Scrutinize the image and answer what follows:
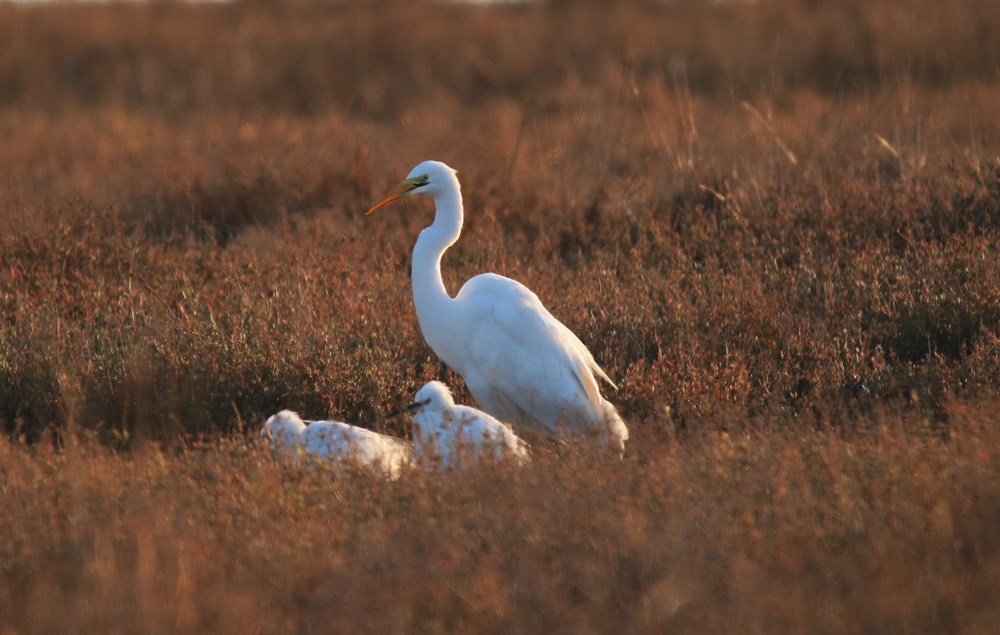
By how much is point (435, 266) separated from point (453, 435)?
121 cm

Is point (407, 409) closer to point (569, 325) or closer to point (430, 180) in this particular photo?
point (430, 180)

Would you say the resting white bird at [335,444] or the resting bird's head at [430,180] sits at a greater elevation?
the resting bird's head at [430,180]

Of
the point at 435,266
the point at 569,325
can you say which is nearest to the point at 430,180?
the point at 435,266

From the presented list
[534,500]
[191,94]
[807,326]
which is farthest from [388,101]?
[534,500]

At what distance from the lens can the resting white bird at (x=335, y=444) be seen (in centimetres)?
449

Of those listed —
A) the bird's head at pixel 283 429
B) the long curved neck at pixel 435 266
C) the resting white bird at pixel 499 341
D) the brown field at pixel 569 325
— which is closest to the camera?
the brown field at pixel 569 325

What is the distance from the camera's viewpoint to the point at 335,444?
459 centimetres

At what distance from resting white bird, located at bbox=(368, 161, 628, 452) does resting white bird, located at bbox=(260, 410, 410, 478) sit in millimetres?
673

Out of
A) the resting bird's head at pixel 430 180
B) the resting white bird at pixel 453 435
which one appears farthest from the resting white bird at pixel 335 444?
the resting bird's head at pixel 430 180

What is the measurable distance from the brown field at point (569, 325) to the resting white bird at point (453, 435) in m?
0.14

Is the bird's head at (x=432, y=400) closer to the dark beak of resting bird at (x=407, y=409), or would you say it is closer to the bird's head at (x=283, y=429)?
the dark beak of resting bird at (x=407, y=409)

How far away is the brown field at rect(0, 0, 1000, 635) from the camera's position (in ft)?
11.3

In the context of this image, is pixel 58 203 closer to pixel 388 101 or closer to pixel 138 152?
pixel 138 152

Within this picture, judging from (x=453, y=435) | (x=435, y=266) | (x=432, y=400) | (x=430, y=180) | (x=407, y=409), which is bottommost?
(x=407, y=409)
